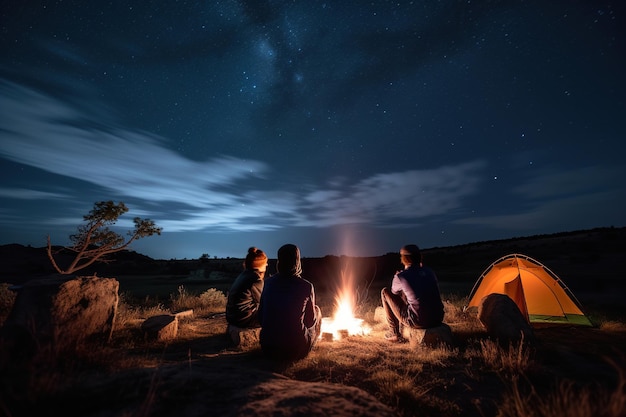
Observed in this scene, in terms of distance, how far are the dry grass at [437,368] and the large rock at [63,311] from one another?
0.50 metres

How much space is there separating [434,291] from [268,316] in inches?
136

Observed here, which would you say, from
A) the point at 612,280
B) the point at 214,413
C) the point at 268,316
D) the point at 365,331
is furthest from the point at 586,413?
the point at 612,280

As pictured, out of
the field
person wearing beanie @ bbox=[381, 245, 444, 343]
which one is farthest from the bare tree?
person wearing beanie @ bbox=[381, 245, 444, 343]

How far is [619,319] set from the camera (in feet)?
28.9

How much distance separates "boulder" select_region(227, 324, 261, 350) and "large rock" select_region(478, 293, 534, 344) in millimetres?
5045

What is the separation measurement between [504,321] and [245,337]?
5677mm

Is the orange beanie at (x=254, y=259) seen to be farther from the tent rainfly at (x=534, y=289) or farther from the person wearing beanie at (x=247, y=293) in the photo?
the tent rainfly at (x=534, y=289)

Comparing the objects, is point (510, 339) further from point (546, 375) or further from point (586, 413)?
point (586, 413)

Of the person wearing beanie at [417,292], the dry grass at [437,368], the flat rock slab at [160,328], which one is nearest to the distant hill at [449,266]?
the dry grass at [437,368]

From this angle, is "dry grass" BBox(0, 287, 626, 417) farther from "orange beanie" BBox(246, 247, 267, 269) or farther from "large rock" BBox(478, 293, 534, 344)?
"orange beanie" BBox(246, 247, 267, 269)

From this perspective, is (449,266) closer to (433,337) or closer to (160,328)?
(433,337)

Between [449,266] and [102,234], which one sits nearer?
[102,234]

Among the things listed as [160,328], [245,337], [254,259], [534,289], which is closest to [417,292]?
[254,259]

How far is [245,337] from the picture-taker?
20.1 ft
